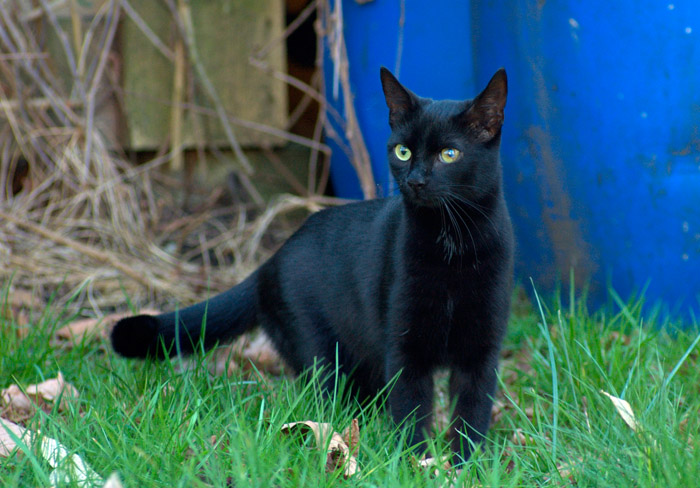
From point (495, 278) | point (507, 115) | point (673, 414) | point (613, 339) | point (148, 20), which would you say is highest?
point (148, 20)

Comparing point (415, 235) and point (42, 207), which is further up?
point (415, 235)

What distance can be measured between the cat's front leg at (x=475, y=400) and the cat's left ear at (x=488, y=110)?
539 millimetres

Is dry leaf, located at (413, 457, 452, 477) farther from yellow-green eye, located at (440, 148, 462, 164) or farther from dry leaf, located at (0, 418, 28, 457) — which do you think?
dry leaf, located at (0, 418, 28, 457)

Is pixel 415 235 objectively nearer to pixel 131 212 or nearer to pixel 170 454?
pixel 170 454

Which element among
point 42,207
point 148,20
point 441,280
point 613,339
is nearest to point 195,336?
point 441,280

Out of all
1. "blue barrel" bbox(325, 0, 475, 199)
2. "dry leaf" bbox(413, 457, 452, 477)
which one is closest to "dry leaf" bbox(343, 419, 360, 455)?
"dry leaf" bbox(413, 457, 452, 477)

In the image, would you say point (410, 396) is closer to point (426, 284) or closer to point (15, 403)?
point (426, 284)

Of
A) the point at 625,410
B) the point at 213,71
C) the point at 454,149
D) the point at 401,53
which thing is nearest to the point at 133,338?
the point at 454,149

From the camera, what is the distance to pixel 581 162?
2494mm

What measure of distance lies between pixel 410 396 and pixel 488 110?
0.69 metres

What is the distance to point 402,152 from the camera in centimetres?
184

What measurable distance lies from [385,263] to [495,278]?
0.28m

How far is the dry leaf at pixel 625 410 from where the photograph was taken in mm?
1517

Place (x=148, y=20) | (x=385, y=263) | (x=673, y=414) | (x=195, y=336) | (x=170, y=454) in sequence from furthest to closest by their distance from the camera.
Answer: (x=148, y=20)
(x=195, y=336)
(x=385, y=263)
(x=673, y=414)
(x=170, y=454)
